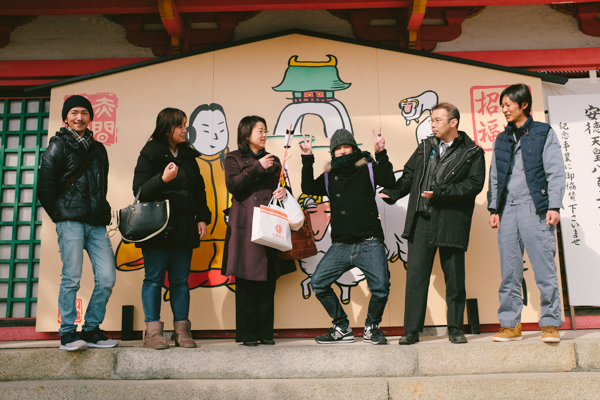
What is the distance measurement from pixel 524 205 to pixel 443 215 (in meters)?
A: 0.67

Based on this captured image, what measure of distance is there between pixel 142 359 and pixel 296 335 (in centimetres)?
176

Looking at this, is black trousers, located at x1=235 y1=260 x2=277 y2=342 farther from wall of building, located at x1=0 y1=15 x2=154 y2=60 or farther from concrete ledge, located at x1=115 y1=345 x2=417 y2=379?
wall of building, located at x1=0 y1=15 x2=154 y2=60

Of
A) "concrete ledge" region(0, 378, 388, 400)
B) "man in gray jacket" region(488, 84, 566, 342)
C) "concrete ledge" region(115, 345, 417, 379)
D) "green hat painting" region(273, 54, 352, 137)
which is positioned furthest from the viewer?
"green hat painting" region(273, 54, 352, 137)

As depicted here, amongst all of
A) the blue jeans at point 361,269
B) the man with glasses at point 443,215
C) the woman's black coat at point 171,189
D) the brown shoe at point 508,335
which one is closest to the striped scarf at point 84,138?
the woman's black coat at point 171,189

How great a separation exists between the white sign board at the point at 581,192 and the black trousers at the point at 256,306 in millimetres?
3328

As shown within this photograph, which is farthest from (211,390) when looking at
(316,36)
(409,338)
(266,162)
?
(316,36)

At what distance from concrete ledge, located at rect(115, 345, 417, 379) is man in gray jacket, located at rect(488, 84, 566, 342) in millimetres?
1037

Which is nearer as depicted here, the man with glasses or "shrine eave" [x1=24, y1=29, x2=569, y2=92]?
the man with glasses

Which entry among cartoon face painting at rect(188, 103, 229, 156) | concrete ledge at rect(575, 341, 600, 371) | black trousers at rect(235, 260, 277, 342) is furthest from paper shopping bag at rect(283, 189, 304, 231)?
concrete ledge at rect(575, 341, 600, 371)

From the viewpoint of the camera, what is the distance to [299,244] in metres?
4.25

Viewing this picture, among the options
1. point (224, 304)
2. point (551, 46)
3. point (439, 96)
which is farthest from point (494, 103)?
point (224, 304)

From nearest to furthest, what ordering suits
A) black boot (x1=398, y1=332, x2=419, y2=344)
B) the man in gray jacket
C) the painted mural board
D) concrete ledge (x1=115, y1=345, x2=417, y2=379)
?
1. concrete ledge (x1=115, y1=345, x2=417, y2=379)
2. the man in gray jacket
3. black boot (x1=398, y1=332, x2=419, y2=344)
4. the painted mural board

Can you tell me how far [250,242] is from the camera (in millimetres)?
4031

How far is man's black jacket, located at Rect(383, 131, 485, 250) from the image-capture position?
393 cm
